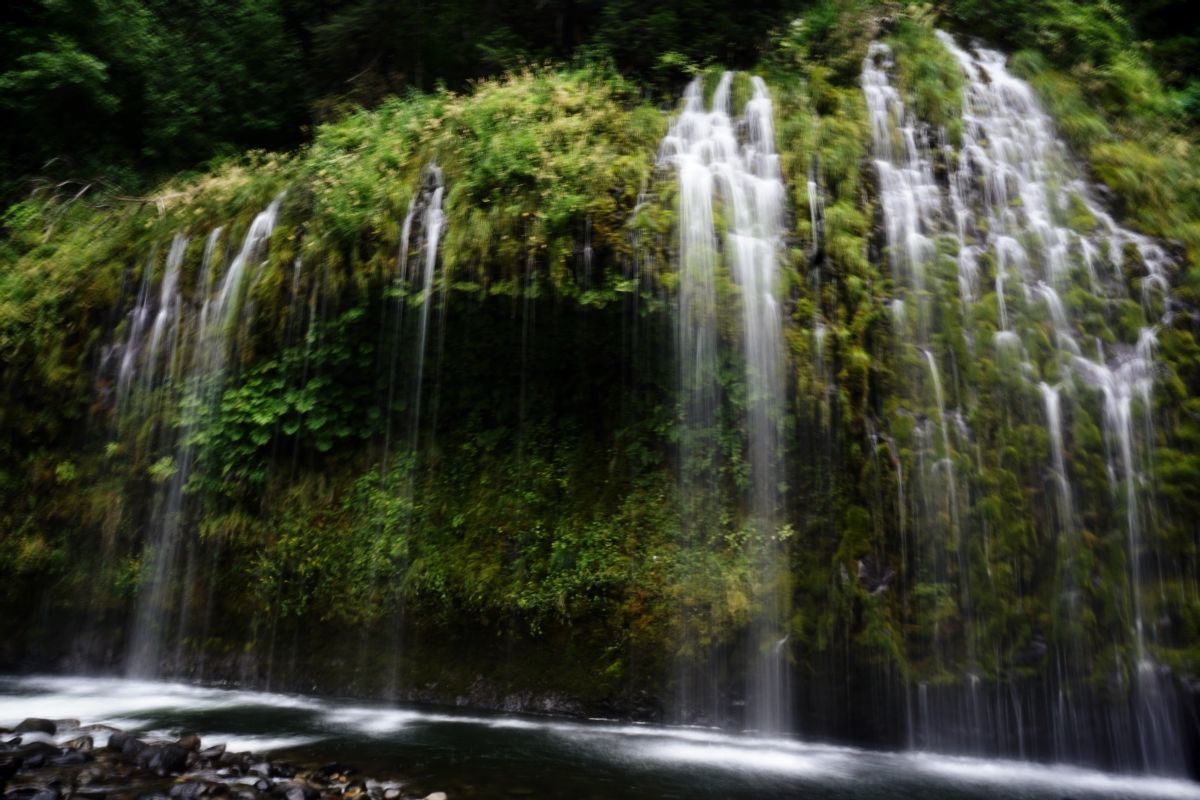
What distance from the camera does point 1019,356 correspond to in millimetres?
6625

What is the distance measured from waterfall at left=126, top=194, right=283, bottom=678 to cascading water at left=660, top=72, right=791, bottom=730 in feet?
15.1

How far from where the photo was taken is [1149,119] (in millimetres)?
8344

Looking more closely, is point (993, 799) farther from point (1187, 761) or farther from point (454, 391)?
point (454, 391)

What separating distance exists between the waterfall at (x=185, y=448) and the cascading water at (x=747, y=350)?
4608mm

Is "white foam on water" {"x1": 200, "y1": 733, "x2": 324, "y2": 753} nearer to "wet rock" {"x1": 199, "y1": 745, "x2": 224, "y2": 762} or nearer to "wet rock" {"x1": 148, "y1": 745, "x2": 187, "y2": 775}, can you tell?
"wet rock" {"x1": 199, "y1": 745, "x2": 224, "y2": 762}

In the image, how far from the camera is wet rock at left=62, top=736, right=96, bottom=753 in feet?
16.9

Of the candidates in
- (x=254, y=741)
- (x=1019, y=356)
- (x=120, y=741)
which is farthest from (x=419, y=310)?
(x=1019, y=356)

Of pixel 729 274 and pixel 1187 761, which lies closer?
pixel 1187 761

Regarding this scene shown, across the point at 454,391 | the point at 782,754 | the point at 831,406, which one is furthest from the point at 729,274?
the point at 782,754

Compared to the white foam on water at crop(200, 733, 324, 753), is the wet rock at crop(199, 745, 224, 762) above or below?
above

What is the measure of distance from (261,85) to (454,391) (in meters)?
8.52

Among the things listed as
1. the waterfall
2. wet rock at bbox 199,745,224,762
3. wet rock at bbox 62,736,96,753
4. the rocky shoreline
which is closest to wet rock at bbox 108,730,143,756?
the rocky shoreline

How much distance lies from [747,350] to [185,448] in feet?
18.8

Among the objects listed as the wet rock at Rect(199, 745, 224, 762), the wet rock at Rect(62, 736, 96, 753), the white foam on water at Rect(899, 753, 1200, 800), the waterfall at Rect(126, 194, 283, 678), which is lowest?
the white foam on water at Rect(899, 753, 1200, 800)
